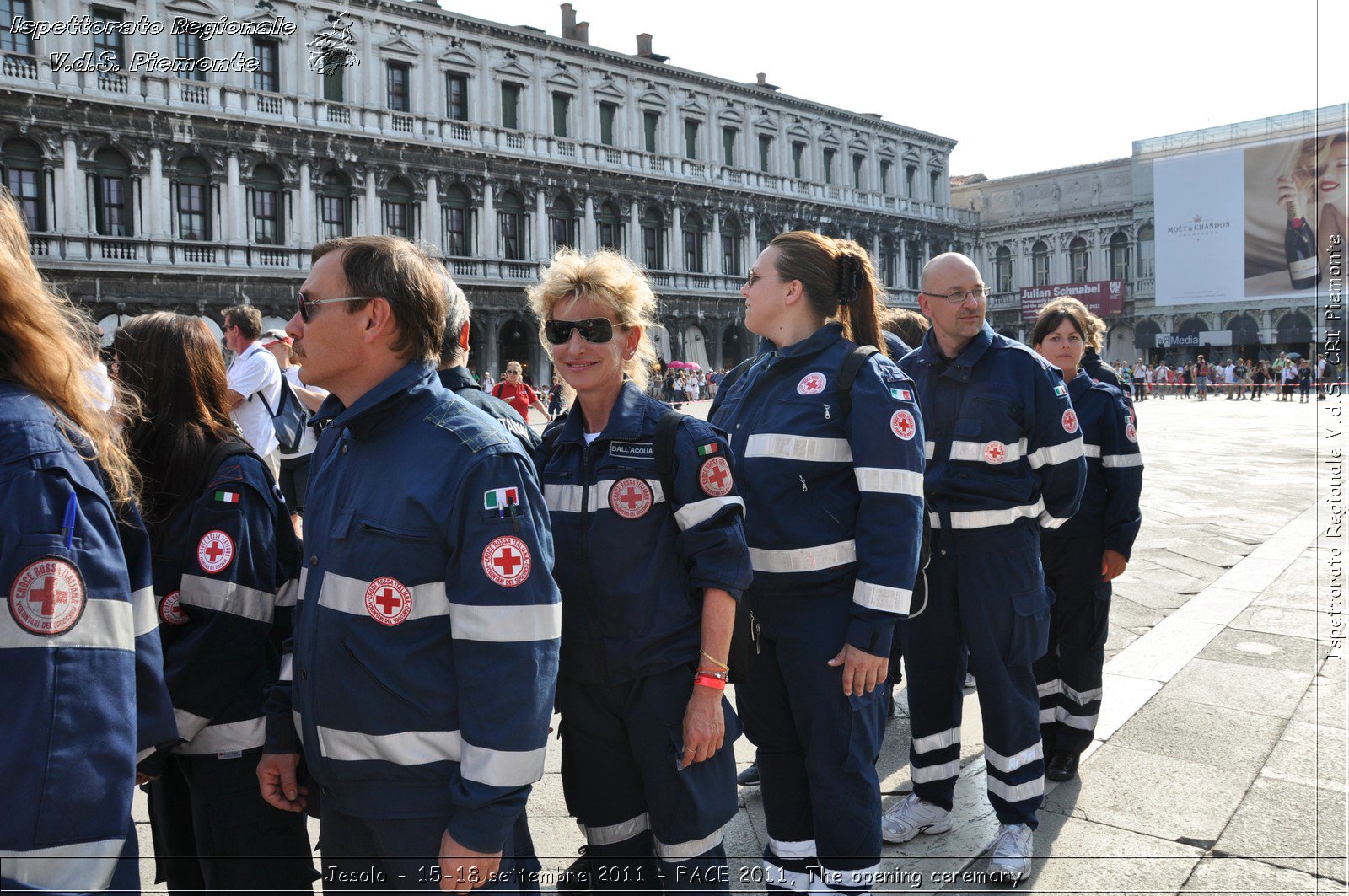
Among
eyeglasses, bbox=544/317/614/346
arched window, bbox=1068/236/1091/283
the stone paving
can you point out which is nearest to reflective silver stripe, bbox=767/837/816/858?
the stone paving

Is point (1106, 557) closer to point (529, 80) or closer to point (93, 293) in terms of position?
point (93, 293)

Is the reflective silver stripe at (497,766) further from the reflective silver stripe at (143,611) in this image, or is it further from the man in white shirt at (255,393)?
the man in white shirt at (255,393)

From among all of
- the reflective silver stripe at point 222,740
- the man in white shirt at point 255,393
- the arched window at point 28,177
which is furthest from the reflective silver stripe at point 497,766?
the arched window at point 28,177

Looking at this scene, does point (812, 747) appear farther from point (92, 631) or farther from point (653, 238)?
point (653, 238)

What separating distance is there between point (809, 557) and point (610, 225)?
33.7m

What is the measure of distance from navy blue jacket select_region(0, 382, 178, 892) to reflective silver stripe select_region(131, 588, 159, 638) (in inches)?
6.7

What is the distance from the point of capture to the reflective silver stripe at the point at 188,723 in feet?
7.04

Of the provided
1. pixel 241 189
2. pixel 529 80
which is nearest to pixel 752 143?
pixel 529 80

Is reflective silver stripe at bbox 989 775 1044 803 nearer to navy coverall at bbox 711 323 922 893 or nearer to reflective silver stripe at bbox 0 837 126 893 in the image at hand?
navy coverall at bbox 711 323 922 893

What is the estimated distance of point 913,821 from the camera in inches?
128

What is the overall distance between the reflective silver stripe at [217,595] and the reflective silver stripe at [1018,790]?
2.36m

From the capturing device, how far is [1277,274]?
1658 inches

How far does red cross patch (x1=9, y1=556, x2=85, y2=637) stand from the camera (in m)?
1.35

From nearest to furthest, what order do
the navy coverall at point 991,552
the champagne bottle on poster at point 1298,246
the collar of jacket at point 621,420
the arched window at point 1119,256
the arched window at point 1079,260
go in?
the collar of jacket at point 621,420 → the navy coverall at point 991,552 → the champagne bottle on poster at point 1298,246 → the arched window at point 1119,256 → the arched window at point 1079,260
